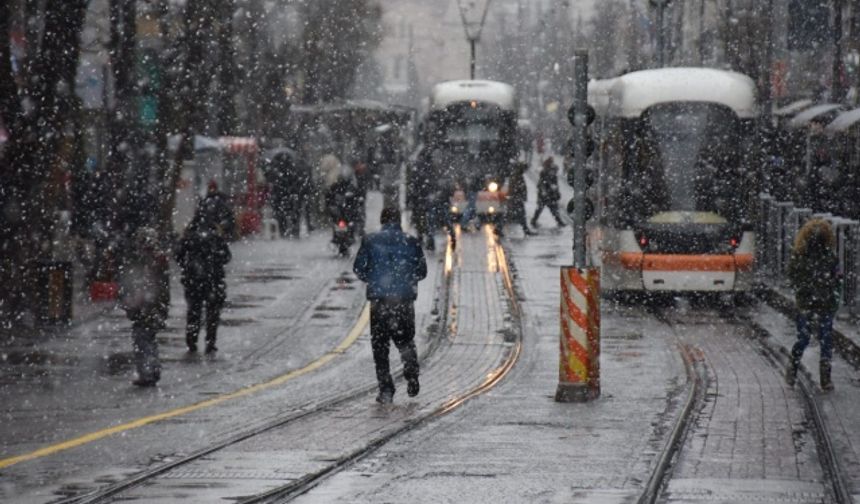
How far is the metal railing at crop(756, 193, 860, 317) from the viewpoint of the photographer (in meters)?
24.4

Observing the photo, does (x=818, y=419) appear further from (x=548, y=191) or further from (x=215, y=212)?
(x=548, y=191)

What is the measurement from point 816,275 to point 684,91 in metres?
10.4

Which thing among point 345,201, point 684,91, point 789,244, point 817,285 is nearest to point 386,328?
point 817,285

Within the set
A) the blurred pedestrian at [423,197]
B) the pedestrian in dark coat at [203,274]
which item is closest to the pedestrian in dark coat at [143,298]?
the pedestrian in dark coat at [203,274]

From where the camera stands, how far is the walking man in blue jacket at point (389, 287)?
53.9 feet

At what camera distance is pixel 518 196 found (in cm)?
4234

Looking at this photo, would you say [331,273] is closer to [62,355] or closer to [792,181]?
[62,355]

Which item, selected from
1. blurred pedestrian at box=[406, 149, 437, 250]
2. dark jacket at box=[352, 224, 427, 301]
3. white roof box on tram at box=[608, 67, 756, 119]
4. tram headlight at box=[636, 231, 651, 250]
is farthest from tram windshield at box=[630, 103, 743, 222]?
dark jacket at box=[352, 224, 427, 301]

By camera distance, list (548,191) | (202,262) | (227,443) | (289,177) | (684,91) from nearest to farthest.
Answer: (227,443) → (202,262) → (684,91) → (289,177) → (548,191)

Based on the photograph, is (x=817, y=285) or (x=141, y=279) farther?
(x=141, y=279)

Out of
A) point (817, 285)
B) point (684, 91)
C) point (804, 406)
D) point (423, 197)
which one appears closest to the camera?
point (804, 406)

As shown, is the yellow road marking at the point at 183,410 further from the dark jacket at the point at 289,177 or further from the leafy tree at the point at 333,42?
the leafy tree at the point at 333,42

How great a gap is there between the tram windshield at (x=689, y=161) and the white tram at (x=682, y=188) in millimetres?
14

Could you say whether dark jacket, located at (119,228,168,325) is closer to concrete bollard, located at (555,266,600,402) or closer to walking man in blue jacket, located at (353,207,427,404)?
walking man in blue jacket, located at (353,207,427,404)
